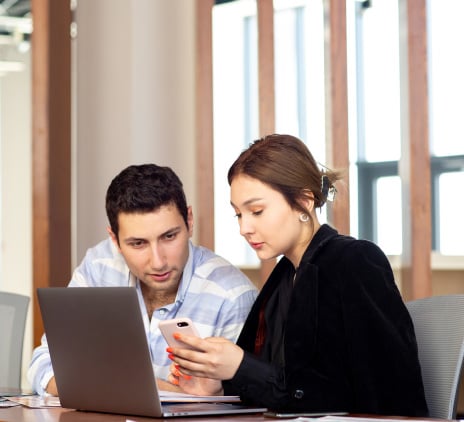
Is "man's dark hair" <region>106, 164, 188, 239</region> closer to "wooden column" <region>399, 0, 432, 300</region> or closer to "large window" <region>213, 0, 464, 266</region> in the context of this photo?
"wooden column" <region>399, 0, 432, 300</region>

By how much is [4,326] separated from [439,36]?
3.35 m

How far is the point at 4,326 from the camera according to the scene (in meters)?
2.79

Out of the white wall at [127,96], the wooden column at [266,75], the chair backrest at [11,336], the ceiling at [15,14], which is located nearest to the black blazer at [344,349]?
the chair backrest at [11,336]

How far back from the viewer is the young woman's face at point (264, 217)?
78.0 inches

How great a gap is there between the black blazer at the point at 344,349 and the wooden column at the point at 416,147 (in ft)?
3.81

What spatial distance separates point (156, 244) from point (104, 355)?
578 mm

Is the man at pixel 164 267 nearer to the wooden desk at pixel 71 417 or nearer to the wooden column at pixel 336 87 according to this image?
the wooden desk at pixel 71 417

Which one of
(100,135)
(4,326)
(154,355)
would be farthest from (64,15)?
(154,355)

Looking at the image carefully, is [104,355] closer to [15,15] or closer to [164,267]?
[164,267]

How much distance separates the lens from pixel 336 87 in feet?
10.4

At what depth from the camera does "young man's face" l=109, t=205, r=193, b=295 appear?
2.29 m

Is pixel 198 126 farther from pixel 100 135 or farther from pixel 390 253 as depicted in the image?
pixel 390 253

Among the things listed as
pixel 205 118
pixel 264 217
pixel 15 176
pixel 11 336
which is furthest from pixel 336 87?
pixel 15 176

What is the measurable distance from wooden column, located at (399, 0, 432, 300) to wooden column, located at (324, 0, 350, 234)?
23 cm
